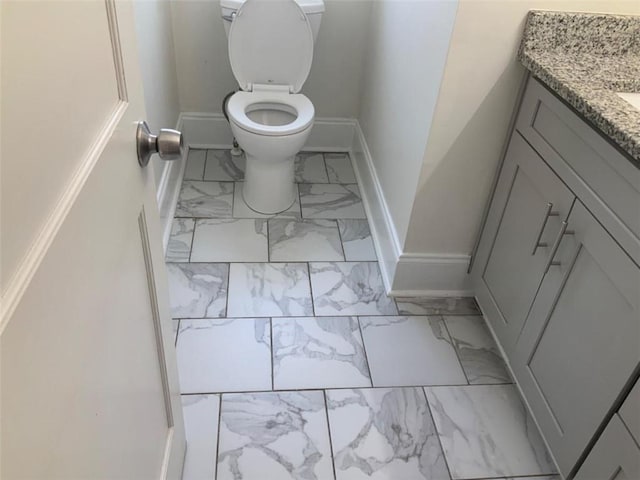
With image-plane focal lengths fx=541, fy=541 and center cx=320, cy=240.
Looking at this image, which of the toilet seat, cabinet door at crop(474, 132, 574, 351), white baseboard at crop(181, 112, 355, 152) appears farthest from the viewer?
white baseboard at crop(181, 112, 355, 152)

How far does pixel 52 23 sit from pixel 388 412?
1395mm

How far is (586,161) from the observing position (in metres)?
1.29

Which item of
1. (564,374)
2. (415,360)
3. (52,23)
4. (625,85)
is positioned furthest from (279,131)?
(52,23)

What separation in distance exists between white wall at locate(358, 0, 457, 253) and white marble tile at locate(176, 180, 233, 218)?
0.70 m

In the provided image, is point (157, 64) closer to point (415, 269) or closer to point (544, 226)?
point (415, 269)

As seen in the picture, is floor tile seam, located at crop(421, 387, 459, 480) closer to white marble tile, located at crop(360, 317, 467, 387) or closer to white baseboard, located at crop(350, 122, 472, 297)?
white marble tile, located at crop(360, 317, 467, 387)

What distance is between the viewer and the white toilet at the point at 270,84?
223cm

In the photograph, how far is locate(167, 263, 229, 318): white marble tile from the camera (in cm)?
190

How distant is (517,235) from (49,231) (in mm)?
1401

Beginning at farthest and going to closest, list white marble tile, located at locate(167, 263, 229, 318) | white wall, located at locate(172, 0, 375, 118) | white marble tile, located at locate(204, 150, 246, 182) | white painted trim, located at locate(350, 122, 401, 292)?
white marble tile, located at locate(204, 150, 246, 182)
white wall, located at locate(172, 0, 375, 118)
white painted trim, located at locate(350, 122, 401, 292)
white marble tile, located at locate(167, 263, 229, 318)

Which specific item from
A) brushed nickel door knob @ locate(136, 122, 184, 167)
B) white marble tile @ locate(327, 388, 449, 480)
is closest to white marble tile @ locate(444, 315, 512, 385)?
white marble tile @ locate(327, 388, 449, 480)

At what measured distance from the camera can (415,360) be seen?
1791 mm

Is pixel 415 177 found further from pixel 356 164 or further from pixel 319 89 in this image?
pixel 319 89

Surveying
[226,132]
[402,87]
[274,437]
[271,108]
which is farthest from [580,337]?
[226,132]
